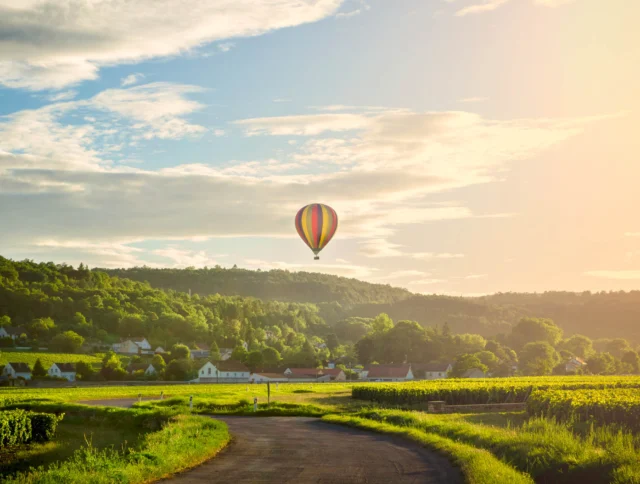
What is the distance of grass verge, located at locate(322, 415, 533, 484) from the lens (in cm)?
1777

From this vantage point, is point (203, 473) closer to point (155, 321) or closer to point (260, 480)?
point (260, 480)

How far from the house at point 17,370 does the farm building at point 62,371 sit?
3.68 meters

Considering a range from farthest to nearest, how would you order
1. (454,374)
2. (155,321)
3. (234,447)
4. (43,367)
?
1. (155,321)
2. (454,374)
3. (43,367)
4. (234,447)

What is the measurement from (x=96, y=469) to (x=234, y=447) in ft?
27.3

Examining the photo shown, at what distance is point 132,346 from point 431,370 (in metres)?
72.6

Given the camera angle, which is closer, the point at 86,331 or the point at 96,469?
the point at 96,469

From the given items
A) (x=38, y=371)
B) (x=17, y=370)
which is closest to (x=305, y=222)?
(x=38, y=371)

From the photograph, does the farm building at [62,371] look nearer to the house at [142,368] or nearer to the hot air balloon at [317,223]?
the house at [142,368]

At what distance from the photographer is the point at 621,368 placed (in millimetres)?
146375

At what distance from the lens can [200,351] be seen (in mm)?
182500

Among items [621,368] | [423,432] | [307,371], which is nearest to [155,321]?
[307,371]

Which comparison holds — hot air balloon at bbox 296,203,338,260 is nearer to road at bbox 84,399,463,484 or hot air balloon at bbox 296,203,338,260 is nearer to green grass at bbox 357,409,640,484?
road at bbox 84,399,463,484

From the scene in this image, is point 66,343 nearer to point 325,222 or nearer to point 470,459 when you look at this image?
point 325,222

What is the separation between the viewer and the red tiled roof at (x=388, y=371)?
15075 centimetres
